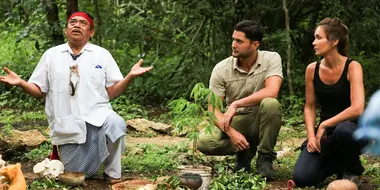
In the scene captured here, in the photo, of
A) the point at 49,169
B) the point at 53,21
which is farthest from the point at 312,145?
the point at 53,21

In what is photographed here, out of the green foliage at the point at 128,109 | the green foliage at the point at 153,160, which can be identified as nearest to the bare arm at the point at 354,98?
the green foliage at the point at 153,160

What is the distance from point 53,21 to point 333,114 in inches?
271

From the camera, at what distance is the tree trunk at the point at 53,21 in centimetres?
1124

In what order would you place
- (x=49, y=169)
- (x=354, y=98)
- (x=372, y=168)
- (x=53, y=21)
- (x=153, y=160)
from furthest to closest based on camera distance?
(x=53, y=21), (x=153, y=160), (x=372, y=168), (x=49, y=169), (x=354, y=98)

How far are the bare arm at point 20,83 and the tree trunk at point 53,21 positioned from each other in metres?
5.46

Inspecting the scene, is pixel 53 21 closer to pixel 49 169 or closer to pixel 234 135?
pixel 49 169

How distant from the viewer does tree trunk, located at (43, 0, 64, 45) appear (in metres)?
11.2

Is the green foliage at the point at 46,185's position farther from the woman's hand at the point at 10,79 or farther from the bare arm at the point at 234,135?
the bare arm at the point at 234,135

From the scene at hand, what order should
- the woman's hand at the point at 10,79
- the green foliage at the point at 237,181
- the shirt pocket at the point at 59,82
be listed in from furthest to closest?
the shirt pocket at the point at 59,82, the woman's hand at the point at 10,79, the green foliage at the point at 237,181

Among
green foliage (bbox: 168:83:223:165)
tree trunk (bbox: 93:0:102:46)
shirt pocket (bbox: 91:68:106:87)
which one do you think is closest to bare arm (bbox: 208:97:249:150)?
green foliage (bbox: 168:83:223:165)

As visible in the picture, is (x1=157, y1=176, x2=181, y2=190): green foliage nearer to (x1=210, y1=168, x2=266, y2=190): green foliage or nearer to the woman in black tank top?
(x1=210, y1=168, x2=266, y2=190): green foliage

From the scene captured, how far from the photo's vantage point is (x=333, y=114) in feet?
18.1

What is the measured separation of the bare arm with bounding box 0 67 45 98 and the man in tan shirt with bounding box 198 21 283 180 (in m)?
1.31

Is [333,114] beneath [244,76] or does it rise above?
beneath
